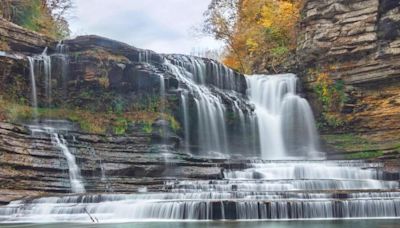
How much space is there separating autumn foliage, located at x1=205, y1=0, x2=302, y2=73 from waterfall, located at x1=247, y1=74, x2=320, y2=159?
388 cm

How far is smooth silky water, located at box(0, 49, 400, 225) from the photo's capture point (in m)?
12.6

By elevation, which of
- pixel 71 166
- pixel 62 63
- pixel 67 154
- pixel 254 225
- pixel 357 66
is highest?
pixel 62 63

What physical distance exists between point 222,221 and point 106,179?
684 centimetres

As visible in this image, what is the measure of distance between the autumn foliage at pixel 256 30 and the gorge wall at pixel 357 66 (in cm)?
308

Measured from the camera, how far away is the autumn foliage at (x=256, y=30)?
105 feet

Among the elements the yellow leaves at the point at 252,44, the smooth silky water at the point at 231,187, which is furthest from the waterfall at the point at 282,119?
the yellow leaves at the point at 252,44

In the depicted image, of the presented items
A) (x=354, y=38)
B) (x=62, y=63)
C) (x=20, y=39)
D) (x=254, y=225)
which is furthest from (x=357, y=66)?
(x=254, y=225)

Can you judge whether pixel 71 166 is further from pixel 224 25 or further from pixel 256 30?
pixel 224 25

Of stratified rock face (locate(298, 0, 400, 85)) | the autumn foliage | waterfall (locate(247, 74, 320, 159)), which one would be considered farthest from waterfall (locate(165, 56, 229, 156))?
the autumn foliage

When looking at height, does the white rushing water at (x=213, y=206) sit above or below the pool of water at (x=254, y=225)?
above

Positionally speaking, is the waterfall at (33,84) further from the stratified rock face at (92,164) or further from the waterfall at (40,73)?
the stratified rock face at (92,164)

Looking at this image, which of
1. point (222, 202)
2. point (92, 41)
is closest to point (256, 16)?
point (92, 41)

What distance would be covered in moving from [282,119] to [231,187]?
37.8 feet

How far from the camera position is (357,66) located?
26297mm
